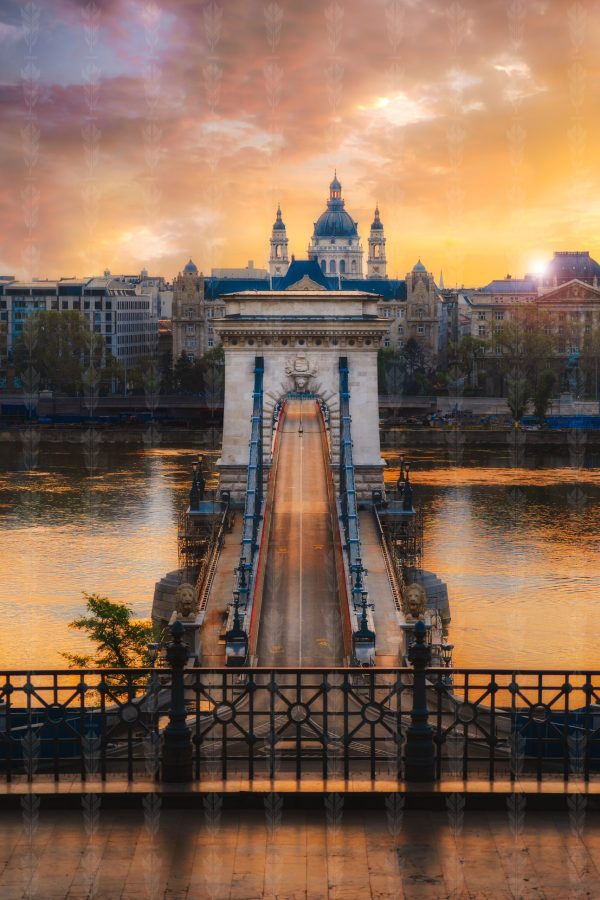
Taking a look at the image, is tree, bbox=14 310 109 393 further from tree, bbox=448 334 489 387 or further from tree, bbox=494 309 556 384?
tree, bbox=494 309 556 384

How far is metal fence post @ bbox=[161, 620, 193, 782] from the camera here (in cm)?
1259

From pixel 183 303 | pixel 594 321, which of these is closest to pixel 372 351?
pixel 594 321

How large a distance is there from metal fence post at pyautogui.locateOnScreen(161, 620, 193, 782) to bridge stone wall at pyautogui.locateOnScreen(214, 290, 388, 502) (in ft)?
116

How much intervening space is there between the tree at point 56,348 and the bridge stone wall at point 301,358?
60.2 m

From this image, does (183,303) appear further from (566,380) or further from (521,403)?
(521,403)

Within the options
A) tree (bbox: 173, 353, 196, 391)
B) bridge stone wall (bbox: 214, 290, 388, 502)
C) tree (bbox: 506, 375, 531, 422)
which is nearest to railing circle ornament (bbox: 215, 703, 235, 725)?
bridge stone wall (bbox: 214, 290, 388, 502)

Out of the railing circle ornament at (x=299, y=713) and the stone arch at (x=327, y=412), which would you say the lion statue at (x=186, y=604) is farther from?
the stone arch at (x=327, y=412)

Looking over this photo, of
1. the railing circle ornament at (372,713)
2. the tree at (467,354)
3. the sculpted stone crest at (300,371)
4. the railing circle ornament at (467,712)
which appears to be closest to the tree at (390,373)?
the tree at (467,354)

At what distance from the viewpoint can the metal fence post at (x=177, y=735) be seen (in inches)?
496

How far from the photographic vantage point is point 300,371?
4850 cm

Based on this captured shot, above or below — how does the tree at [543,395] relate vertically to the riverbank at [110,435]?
above

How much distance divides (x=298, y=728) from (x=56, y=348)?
100490 mm

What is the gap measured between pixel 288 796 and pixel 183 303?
132m

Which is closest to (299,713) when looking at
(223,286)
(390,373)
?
(390,373)
